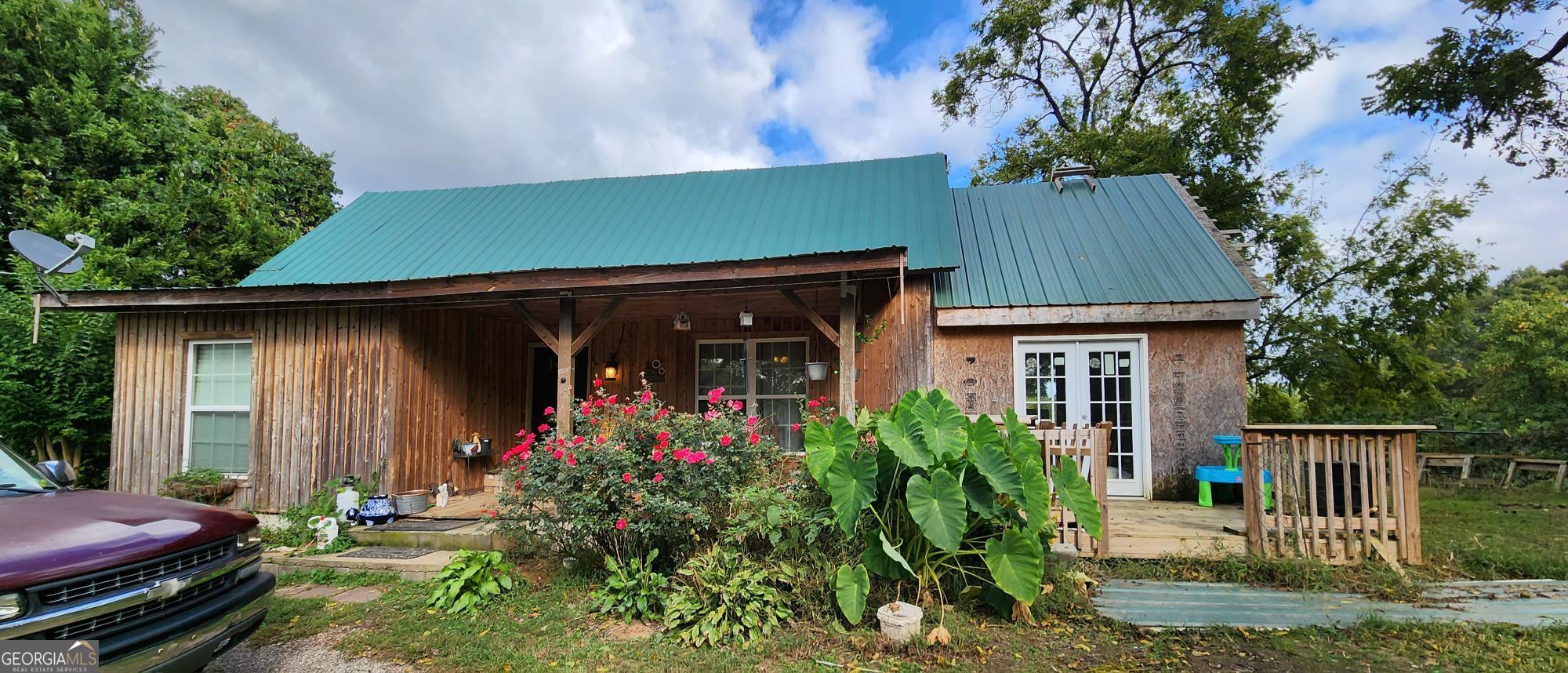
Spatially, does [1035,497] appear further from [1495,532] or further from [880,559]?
[1495,532]

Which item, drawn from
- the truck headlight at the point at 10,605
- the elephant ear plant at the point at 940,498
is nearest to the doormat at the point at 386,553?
the truck headlight at the point at 10,605

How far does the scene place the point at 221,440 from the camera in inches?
271

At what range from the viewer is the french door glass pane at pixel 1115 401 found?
6.80 meters

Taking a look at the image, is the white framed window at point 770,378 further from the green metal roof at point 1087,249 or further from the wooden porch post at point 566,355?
the wooden porch post at point 566,355

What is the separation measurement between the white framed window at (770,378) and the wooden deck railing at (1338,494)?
5.10 metres

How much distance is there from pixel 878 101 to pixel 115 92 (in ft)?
50.0

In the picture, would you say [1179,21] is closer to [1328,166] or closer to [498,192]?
[1328,166]

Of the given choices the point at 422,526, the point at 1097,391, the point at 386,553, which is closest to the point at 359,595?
the point at 386,553

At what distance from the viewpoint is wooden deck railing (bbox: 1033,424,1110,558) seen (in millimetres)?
4555

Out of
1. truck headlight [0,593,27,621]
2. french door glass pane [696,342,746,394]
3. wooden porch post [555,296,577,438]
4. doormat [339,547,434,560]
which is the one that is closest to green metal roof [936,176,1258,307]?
french door glass pane [696,342,746,394]

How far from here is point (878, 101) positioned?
14805 millimetres

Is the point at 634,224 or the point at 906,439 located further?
the point at 634,224

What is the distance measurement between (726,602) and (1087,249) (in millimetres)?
6190

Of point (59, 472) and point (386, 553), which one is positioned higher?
point (59, 472)
